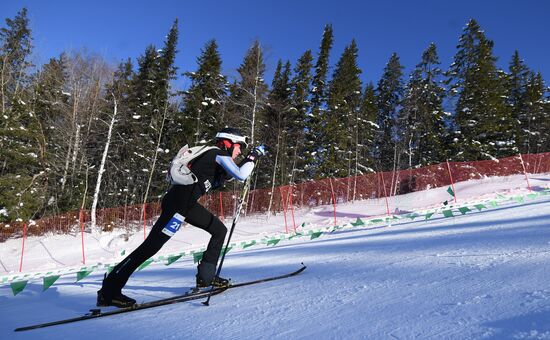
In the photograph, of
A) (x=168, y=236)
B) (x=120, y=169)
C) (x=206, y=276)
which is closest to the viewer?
(x=168, y=236)

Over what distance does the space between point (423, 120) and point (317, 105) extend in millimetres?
10959

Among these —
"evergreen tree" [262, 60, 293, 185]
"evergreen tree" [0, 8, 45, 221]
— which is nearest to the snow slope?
"evergreen tree" [0, 8, 45, 221]

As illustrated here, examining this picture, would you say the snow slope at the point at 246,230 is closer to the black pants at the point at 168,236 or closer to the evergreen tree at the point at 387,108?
the black pants at the point at 168,236

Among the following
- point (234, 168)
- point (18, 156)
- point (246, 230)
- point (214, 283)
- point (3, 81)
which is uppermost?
point (3, 81)

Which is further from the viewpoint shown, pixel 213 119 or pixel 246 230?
pixel 213 119

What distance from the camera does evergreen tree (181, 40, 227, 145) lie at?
27.0m

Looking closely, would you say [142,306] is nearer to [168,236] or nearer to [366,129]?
[168,236]

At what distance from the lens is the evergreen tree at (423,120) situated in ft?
110

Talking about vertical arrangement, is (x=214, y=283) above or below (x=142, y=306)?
above

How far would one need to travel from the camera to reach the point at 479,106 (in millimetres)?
29609

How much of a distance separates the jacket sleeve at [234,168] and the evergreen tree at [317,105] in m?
25.2

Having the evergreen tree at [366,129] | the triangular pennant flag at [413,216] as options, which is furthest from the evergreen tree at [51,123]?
the evergreen tree at [366,129]

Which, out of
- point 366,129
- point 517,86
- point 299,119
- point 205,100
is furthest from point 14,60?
point 517,86

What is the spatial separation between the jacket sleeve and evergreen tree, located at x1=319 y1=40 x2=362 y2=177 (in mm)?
25937
